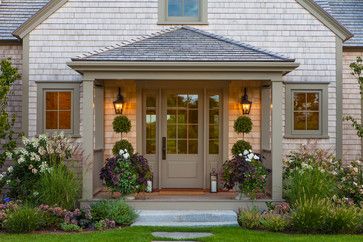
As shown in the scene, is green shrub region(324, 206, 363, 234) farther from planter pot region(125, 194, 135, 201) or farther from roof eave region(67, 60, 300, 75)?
planter pot region(125, 194, 135, 201)

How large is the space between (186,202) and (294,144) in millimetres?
3270

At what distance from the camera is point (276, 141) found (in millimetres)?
11672

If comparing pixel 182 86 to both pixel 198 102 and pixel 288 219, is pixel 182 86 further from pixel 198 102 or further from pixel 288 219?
pixel 288 219

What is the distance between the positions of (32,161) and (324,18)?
7.41 meters

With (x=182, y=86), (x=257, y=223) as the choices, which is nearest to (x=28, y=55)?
(x=182, y=86)

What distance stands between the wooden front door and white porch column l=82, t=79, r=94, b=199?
2602mm

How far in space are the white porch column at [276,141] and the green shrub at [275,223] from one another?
59.7 inches

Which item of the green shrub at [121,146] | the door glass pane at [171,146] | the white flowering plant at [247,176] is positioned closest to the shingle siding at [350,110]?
the white flowering plant at [247,176]

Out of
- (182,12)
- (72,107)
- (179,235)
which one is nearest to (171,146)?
(72,107)

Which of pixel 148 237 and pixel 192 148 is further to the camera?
pixel 192 148

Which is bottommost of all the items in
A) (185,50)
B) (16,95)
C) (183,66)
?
(16,95)

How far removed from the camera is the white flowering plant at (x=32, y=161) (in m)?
11.6

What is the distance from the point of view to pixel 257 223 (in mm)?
10250

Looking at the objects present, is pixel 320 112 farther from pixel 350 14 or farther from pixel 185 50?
pixel 185 50
